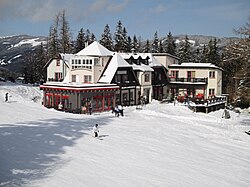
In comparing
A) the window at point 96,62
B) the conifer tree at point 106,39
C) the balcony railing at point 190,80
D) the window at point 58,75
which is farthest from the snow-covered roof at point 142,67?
the conifer tree at point 106,39

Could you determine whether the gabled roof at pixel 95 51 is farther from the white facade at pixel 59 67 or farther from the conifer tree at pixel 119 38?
the conifer tree at pixel 119 38

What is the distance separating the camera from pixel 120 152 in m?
18.4

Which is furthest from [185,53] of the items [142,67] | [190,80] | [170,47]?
[142,67]

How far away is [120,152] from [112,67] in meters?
21.9

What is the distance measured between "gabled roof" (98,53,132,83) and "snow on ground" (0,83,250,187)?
30.5 feet

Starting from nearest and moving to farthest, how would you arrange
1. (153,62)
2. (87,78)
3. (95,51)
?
(87,78)
(95,51)
(153,62)

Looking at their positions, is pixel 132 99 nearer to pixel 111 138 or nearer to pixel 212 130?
pixel 212 130

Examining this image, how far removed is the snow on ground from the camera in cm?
1393

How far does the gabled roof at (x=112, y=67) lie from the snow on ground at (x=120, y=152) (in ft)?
30.5

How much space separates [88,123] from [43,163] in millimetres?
10774

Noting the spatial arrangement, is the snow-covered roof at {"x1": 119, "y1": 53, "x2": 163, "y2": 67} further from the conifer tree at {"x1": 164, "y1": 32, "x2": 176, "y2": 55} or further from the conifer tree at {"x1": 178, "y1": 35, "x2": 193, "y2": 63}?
the conifer tree at {"x1": 164, "y1": 32, "x2": 176, "y2": 55}

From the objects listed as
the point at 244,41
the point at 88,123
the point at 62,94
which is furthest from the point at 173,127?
the point at 62,94

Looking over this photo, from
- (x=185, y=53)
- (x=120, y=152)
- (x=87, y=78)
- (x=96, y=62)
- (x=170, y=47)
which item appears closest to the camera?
(x=120, y=152)

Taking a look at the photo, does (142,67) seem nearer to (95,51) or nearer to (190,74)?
(95,51)
